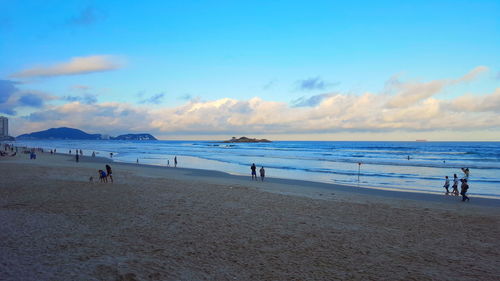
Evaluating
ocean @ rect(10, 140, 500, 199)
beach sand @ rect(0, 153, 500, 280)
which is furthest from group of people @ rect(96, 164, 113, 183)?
ocean @ rect(10, 140, 500, 199)

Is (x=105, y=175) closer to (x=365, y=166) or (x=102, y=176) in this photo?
(x=102, y=176)

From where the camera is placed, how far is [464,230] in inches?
458

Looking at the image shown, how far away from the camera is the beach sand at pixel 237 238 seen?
7.36m

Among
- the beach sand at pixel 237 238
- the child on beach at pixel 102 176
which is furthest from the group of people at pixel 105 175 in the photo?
the beach sand at pixel 237 238

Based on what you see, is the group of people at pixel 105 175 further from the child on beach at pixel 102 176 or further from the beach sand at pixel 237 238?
the beach sand at pixel 237 238

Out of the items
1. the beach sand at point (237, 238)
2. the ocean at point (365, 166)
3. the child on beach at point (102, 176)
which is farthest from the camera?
the ocean at point (365, 166)

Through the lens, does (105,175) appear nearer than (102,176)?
No

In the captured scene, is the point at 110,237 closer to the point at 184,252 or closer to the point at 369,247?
the point at 184,252

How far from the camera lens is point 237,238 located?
32.5 feet

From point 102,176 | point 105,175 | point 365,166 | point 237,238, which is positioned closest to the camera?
point 237,238

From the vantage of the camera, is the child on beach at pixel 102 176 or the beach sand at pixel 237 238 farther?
the child on beach at pixel 102 176

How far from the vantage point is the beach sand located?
7363 mm

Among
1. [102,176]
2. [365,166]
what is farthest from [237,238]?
[365,166]

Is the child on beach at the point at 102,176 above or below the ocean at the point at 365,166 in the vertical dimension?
above
